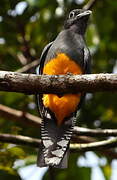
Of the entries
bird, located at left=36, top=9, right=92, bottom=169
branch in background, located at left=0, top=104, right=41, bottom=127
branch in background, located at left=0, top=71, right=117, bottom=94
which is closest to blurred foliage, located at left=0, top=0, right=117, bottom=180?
branch in background, located at left=0, top=104, right=41, bottom=127

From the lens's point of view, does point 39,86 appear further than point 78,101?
No

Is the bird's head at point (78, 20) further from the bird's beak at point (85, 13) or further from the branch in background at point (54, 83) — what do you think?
the branch in background at point (54, 83)

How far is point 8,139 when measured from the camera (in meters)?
5.09

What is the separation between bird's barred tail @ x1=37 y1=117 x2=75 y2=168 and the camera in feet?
15.6

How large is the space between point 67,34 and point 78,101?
101 centimetres

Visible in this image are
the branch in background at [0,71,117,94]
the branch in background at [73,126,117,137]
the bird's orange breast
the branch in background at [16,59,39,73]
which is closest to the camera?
the branch in background at [0,71,117,94]

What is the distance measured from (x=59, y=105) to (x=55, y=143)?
14.9 inches

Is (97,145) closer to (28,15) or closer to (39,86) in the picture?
(39,86)

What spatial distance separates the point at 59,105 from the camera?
5.04 meters

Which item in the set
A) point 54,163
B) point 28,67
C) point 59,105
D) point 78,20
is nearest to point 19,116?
point 28,67

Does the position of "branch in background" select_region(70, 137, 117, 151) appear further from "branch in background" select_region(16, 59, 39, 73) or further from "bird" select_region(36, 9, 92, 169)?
"branch in background" select_region(16, 59, 39, 73)

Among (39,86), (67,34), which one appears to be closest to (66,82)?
(39,86)

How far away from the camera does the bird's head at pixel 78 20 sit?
6031 millimetres

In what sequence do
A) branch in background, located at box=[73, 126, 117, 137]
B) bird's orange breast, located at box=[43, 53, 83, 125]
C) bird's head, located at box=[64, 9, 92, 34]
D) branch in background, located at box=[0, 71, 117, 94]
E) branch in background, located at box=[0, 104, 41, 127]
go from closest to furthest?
1. branch in background, located at box=[0, 71, 117, 94]
2. bird's orange breast, located at box=[43, 53, 83, 125]
3. branch in background, located at box=[73, 126, 117, 137]
4. branch in background, located at box=[0, 104, 41, 127]
5. bird's head, located at box=[64, 9, 92, 34]
